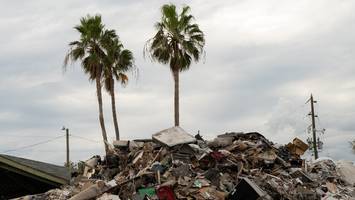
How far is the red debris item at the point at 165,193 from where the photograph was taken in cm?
1556

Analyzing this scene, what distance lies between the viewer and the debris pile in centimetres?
1595

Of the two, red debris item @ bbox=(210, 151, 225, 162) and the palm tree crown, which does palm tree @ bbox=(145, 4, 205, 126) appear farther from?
red debris item @ bbox=(210, 151, 225, 162)

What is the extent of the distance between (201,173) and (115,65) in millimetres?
21974

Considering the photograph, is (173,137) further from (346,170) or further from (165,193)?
(346,170)

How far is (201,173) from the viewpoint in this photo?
55.8ft

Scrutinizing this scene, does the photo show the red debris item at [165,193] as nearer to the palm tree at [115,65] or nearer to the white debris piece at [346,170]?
the white debris piece at [346,170]

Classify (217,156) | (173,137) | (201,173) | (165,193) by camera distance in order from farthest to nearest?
(173,137) → (217,156) → (201,173) → (165,193)

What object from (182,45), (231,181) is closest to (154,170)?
(231,181)

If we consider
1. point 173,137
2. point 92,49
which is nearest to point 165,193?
point 173,137

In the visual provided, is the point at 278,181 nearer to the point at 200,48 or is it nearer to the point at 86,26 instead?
the point at 200,48

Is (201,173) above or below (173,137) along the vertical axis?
below

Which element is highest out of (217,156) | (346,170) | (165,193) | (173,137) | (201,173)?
(173,137)

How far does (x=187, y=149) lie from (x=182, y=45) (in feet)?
50.9

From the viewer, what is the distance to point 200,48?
3334 cm
